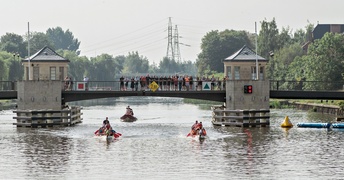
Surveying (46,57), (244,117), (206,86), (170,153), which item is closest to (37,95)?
(46,57)

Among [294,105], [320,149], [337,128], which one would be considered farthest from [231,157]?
[294,105]

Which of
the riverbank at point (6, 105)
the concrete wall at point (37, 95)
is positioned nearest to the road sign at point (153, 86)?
the concrete wall at point (37, 95)

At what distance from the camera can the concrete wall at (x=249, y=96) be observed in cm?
10944

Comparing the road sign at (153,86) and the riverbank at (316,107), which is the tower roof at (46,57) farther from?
the riverbank at (316,107)

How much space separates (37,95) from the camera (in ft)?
361

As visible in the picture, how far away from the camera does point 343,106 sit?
→ 423ft

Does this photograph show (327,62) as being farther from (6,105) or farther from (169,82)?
(6,105)

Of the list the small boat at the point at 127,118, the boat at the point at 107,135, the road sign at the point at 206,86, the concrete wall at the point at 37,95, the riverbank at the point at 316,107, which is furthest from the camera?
the riverbank at the point at 316,107

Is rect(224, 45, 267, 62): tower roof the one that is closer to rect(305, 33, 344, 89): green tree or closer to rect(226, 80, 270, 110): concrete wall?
rect(226, 80, 270, 110): concrete wall

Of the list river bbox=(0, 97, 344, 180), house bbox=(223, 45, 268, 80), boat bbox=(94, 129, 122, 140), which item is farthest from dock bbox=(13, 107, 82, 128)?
house bbox=(223, 45, 268, 80)

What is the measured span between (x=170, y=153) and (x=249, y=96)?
2862 cm

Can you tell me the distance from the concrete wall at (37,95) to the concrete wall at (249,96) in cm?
1844

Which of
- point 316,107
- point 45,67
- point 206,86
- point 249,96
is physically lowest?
point 316,107

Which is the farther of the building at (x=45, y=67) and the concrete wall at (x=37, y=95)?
the building at (x=45, y=67)
